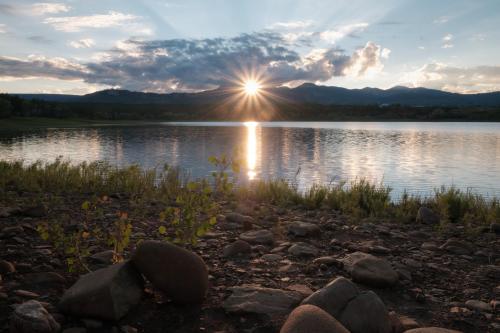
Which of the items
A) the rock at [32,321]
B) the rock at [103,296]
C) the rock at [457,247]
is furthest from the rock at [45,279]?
the rock at [457,247]

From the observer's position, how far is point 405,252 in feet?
19.4

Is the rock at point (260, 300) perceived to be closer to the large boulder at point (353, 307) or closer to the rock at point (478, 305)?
the large boulder at point (353, 307)

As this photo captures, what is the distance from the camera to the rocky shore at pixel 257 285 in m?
3.54

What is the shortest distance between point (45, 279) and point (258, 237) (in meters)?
3.03

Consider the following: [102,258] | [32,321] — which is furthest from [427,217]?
[32,321]

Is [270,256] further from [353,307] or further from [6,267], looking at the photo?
[6,267]

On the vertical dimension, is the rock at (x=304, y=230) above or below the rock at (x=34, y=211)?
below

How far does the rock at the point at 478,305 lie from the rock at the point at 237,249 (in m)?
2.67

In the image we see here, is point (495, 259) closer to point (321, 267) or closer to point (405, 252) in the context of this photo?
point (405, 252)

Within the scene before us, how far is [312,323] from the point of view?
3.12m

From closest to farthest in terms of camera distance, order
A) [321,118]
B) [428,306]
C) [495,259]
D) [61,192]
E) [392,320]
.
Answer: [392,320], [428,306], [495,259], [61,192], [321,118]

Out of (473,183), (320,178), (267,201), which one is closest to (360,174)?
(320,178)

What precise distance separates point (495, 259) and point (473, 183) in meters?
13.6

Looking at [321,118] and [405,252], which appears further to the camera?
[321,118]
